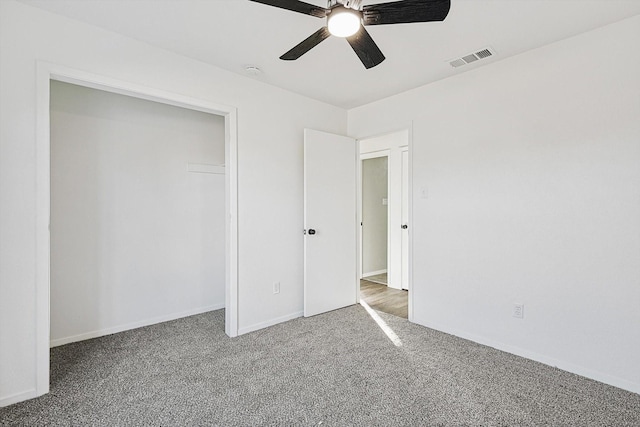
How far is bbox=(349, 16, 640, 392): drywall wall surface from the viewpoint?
2121 mm

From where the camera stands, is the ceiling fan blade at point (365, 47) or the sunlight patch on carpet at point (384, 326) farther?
the sunlight patch on carpet at point (384, 326)

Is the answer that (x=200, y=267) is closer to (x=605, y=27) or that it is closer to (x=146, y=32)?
(x=146, y=32)

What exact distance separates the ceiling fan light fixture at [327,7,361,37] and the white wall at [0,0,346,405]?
62.6 inches

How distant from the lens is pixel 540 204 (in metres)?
2.46

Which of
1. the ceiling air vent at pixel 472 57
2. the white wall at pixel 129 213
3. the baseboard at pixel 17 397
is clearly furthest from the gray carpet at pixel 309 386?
the ceiling air vent at pixel 472 57

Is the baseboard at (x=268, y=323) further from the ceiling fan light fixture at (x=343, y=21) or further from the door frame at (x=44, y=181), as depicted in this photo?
the ceiling fan light fixture at (x=343, y=21)

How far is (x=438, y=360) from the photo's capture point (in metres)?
2.49

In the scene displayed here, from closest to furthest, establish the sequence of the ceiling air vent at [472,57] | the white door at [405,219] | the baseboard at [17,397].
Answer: the baseboard at [17,397]
the ceiling air vent at [472,57]
the white door at [405,219]

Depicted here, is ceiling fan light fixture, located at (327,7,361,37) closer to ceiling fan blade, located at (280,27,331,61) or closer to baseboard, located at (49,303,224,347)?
ceiling fan blade, located at (280,27,331,61)

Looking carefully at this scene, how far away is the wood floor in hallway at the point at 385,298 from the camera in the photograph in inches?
147

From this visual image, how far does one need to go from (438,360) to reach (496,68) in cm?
247

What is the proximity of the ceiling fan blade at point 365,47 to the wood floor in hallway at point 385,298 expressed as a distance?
2.67m

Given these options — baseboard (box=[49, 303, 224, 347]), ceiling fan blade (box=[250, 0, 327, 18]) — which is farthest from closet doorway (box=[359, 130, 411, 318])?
ceiling fan blade (box=[250, 0, 327, 18])

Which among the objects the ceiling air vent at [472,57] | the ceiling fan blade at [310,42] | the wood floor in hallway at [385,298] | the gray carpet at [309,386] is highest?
the ceiling air vent at [472,57]
